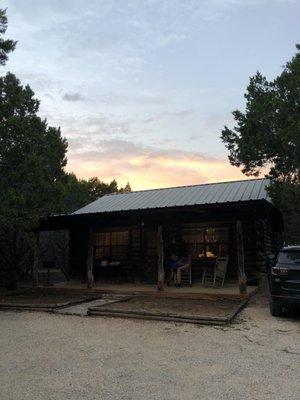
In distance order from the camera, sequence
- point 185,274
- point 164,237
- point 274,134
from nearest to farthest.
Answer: point 274,134 → point 185,274 → point 164,237

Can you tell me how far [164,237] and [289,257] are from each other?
8429 mm

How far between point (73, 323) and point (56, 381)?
4.18 meters

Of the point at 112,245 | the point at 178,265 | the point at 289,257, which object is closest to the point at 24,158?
the point at 178,265

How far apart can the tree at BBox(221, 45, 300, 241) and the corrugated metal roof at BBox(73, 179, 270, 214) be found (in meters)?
3.10

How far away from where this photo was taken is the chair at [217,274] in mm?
14789

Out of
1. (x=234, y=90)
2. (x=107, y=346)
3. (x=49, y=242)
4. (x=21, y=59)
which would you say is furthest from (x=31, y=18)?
(x=49, y=242)

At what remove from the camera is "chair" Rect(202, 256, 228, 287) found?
14789 millimetres

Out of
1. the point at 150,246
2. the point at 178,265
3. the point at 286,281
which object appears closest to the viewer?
the point at 286,281

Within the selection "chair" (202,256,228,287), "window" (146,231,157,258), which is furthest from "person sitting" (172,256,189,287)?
"window" (146,231,157,258)

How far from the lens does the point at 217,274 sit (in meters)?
15.1

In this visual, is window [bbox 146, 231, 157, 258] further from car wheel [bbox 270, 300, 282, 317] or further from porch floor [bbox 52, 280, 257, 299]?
car wheel [bbox 270, 300, 282, 317]

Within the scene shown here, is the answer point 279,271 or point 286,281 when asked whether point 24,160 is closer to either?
point 279,271

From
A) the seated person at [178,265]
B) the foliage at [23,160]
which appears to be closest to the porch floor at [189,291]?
the seated person at [178,265]

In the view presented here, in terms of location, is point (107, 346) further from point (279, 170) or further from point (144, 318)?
point (279, 170)
